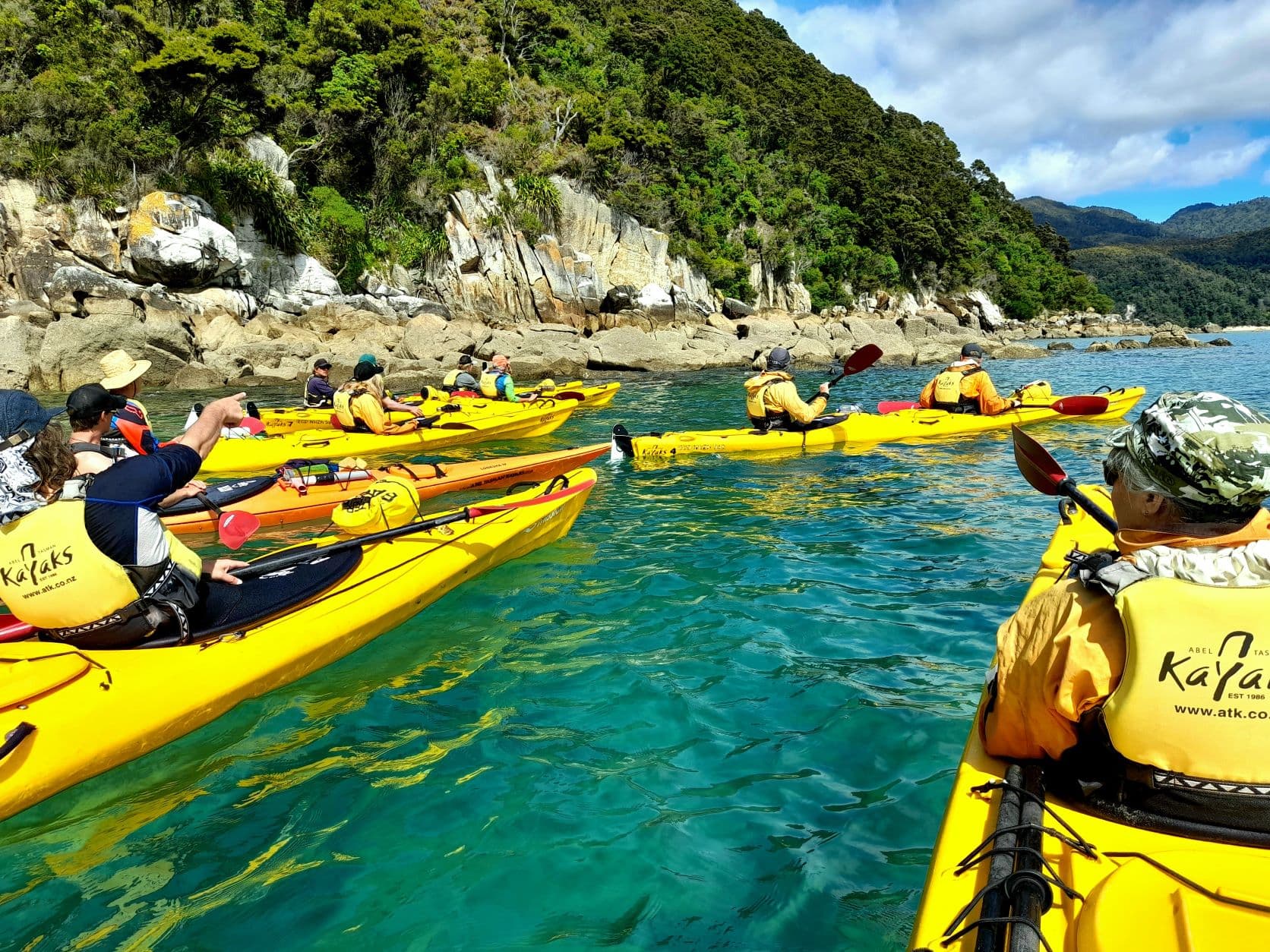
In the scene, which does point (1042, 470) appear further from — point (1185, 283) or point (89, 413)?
point (1185, 283)

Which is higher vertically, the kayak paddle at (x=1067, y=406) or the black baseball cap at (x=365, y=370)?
the black baseball cap at (x=365, y=370)

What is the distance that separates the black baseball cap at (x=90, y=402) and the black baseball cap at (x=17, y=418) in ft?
1.37

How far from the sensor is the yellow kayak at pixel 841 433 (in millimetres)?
9375

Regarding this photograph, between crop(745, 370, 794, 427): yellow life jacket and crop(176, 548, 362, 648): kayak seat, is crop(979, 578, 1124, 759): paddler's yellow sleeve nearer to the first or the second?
crop(176, 548, 362, 648): kayak seat

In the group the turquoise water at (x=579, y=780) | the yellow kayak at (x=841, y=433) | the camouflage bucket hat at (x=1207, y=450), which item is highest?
the camouflage bucket hat at (x=1207, y=450)

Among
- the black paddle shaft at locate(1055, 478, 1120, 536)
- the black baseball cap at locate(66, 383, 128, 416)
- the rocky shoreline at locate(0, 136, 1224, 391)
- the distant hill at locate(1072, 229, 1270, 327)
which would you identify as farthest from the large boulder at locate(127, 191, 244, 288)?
the distant hill at locate(1072, 229, 1270, 327)

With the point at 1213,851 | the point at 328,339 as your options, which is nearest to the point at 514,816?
the point at 1213,851

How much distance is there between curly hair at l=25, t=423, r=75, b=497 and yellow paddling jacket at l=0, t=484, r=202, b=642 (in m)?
0.15

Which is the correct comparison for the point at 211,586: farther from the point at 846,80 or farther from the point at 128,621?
the point at 846,80

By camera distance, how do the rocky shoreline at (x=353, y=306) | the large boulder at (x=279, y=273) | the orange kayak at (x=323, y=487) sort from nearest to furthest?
the orange kayak at (x=323, y=487) < the rocky shoreline at (x=353, y=306) < the large boulder at (x=279, y=273)

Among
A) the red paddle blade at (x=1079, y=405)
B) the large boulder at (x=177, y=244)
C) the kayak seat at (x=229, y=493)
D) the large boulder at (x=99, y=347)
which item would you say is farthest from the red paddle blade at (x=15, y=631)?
the large boulder at (x=177, y=244)

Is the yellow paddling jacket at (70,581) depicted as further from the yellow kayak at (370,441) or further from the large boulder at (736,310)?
the large boulder at (736,310)

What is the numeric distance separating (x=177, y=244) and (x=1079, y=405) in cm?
2246

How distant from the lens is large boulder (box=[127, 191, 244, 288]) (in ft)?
68.1
